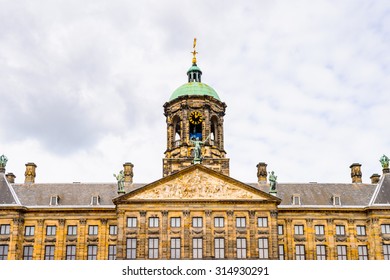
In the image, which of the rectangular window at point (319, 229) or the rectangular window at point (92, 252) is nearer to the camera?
the rectangular window at point (92, 252)

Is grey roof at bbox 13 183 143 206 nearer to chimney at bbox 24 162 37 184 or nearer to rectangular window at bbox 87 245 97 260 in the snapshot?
chimney at bbox 24 162 37 184

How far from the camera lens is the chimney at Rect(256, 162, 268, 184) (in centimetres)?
5294

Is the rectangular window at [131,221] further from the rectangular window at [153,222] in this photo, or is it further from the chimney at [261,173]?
the chimney at [261,173]

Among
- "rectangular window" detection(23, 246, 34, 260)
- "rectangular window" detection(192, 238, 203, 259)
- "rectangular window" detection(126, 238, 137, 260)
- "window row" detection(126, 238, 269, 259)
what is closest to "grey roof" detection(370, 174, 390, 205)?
"window row" detection(126, 238, 269, 259)

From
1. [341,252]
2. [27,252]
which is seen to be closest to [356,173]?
[341,252]

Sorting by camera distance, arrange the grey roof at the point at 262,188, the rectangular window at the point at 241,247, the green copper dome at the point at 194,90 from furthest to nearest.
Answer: the green copper dome at the point at 194,90
the grey roof at the point at 262,188
the rectangular window at the point at 241,247

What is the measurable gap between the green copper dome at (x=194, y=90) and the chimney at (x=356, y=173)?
570 inches

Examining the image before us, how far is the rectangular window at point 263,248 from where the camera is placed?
1788 inches


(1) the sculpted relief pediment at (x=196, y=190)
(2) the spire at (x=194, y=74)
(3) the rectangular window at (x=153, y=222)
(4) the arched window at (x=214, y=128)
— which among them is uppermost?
(2) the spire at (x=194, y=74)

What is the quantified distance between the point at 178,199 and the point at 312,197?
40.3 feet

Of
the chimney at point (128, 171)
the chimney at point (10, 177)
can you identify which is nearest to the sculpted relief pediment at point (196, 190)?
the chimney at point (128, 171)

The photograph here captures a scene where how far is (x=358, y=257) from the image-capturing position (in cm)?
4753

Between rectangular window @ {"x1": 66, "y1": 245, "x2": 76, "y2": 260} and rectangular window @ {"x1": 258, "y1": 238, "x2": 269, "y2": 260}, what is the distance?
15504mm

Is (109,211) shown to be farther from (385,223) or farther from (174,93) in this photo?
(385,223)
